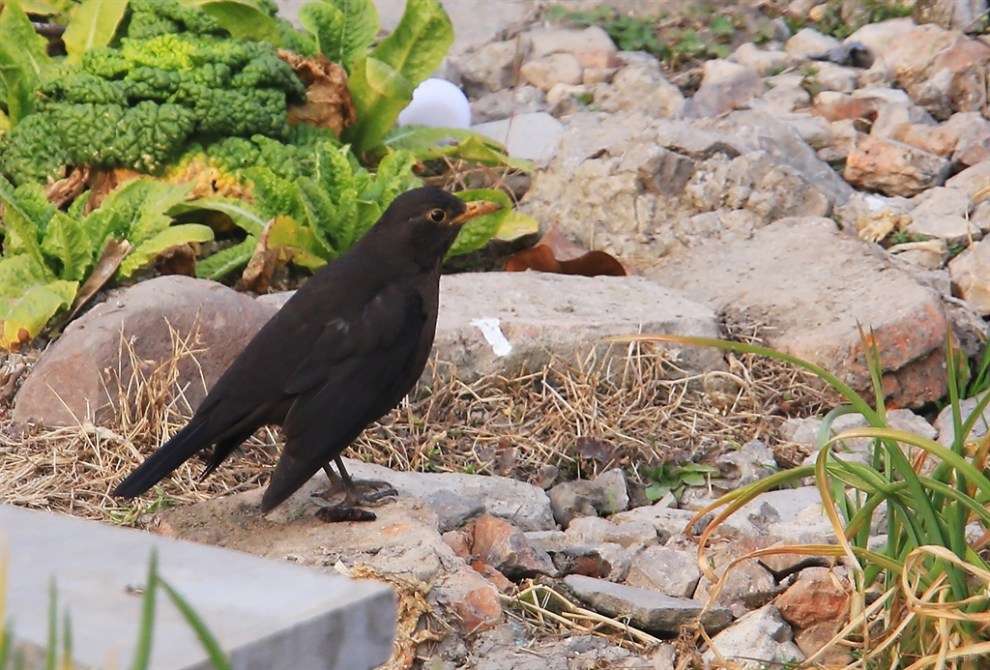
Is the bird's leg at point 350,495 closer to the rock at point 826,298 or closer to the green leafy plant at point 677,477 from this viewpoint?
the green leafy plant at point 677,477

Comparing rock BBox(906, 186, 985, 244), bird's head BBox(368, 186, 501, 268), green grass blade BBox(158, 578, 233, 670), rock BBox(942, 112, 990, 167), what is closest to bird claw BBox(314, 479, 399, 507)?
bird's head BBox(368, 186, 501, 268)

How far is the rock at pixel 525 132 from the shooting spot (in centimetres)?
739

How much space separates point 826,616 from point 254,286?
9.60 ft

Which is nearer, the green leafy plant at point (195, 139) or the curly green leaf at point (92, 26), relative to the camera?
the green leafy plant at point (195, 139)

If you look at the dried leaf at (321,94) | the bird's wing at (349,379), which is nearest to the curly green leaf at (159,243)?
the dried leaf at (321,94)

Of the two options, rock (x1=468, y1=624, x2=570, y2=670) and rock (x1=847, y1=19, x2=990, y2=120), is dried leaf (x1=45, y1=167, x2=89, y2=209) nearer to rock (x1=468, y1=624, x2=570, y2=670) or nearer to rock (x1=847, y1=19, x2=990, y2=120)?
rock (x1=468, y1=624, x2=570, y2=670)

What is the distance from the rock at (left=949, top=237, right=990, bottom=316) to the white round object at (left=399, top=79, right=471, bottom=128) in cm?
252

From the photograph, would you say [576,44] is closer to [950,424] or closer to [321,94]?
[321,94]

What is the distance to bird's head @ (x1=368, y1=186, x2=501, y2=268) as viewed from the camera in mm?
4605

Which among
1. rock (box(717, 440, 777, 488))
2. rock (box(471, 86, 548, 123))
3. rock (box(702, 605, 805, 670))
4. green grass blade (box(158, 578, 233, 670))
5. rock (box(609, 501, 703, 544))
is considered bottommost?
rock (box(717, 440, 777, 488))

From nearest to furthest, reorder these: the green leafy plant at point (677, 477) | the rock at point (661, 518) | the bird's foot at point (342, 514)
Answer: the bird's foot at point (342, 514) < the rock at point (661, 518) < the green leafy plant at point (677, 477)

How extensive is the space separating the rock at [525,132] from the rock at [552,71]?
1.89 ft

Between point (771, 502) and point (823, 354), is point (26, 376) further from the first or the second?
point (823, 354)

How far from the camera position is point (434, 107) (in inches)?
289
